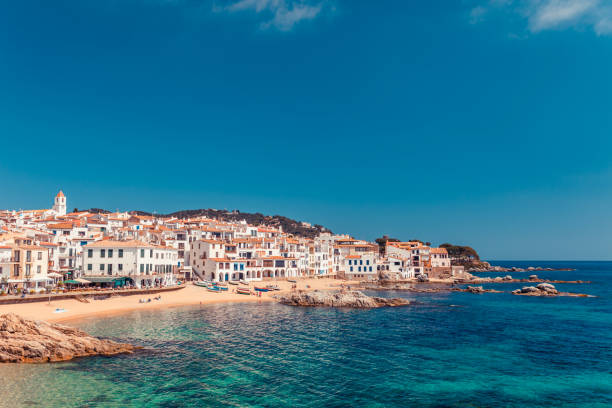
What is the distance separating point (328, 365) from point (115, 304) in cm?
3451

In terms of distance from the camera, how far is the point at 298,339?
3669 cm

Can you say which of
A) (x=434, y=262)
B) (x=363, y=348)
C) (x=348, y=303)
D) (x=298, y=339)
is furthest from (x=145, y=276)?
(x=434, y=262)

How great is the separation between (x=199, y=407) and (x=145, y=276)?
158 ft

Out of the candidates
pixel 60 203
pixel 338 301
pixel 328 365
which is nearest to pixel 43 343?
pixel 328 365

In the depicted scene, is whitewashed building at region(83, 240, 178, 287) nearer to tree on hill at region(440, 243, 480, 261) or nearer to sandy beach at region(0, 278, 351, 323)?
sandy beach at region(0, 278, 351, 323)

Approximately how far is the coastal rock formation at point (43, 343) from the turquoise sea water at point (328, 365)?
1435 millimetres

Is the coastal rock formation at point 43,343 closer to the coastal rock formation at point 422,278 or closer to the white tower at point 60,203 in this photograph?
the coastal rock formation at point 422,278

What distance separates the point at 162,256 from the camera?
7012cm

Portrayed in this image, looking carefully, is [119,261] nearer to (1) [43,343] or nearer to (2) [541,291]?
(1) [43,343]

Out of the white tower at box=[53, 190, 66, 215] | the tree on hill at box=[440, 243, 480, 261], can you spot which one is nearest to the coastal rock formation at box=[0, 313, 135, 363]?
the white tower at box=[53, 190, 66, 215]

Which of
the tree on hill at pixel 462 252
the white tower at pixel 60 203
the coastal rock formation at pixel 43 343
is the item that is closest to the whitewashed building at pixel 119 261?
the coastal rock formation at pixel 43 343

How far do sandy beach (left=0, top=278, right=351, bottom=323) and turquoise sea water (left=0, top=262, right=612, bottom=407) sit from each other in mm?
3820

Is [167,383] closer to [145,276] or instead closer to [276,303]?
[276,303]

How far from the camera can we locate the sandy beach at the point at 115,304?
41688 millimetres
